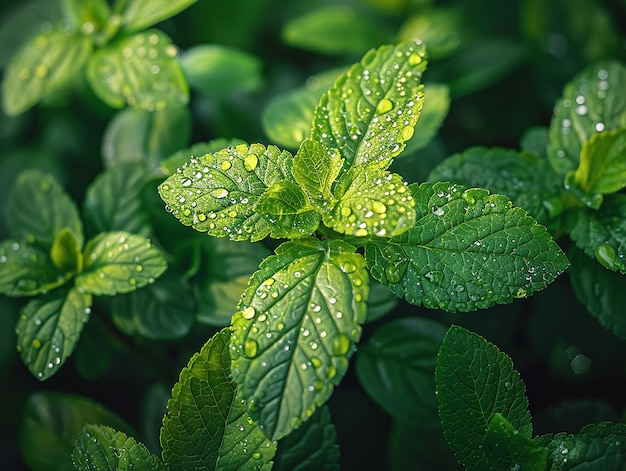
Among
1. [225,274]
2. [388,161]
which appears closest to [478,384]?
[388,161]

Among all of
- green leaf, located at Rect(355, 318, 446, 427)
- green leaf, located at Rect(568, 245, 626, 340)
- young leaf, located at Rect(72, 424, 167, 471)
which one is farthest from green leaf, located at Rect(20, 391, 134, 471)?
green leaf, located at Rect(568, 245, 626, 340)

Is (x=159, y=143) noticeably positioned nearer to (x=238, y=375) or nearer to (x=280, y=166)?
(x=280, y=166)

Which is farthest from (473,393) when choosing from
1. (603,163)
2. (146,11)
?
(146,11)

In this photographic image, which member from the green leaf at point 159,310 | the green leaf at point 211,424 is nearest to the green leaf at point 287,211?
the green leaf at point 211,424

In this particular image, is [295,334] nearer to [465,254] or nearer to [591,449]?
[465,254]

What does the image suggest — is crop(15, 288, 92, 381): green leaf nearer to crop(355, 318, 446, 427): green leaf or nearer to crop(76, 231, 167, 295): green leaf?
crop(76, 231, 167, 295): green leaf

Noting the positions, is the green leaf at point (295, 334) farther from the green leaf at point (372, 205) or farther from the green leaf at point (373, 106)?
the green leaf at point (373, 106)

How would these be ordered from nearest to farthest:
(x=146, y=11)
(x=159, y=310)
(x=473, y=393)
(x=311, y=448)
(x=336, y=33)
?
(x=473, y=393), (x=311, y=448), (x=159, y=310), (x=146, y=11), (x=336, y=33)
